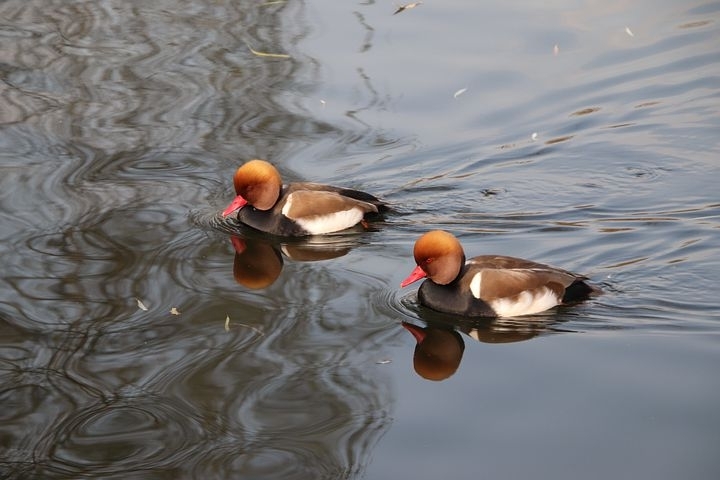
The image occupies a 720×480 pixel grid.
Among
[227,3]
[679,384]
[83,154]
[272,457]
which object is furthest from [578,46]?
[272,457]

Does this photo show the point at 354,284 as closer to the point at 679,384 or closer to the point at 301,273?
the point at 301,273

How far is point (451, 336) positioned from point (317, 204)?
2085 millimetres

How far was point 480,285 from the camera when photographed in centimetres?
739

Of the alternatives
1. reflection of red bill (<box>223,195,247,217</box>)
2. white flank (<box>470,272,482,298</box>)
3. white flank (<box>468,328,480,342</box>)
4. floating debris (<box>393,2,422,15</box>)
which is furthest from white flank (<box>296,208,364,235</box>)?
floating debris (<box>393,2,422,15</box>)

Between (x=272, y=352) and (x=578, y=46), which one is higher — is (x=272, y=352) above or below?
below

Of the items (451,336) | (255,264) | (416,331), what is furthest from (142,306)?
(451,336)

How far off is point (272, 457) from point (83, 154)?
5.09 metres

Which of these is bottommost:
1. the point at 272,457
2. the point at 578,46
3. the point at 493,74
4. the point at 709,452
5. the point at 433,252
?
the point at 272,457

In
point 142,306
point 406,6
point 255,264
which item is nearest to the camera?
point 142,306

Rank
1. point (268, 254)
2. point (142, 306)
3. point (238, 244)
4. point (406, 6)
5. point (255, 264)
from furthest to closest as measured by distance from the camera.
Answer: point (406, 6)
point (238, 244)
point (268, 254)
point (255, 264)
point (142, 306)

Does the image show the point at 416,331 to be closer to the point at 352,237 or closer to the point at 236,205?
the point at 352,237

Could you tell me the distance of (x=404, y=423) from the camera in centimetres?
601

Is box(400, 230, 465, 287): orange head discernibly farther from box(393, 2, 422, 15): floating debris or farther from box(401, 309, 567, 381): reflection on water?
box(393, 2, 422, 15): floating debris

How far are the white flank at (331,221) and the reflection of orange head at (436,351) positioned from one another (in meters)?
1.75
